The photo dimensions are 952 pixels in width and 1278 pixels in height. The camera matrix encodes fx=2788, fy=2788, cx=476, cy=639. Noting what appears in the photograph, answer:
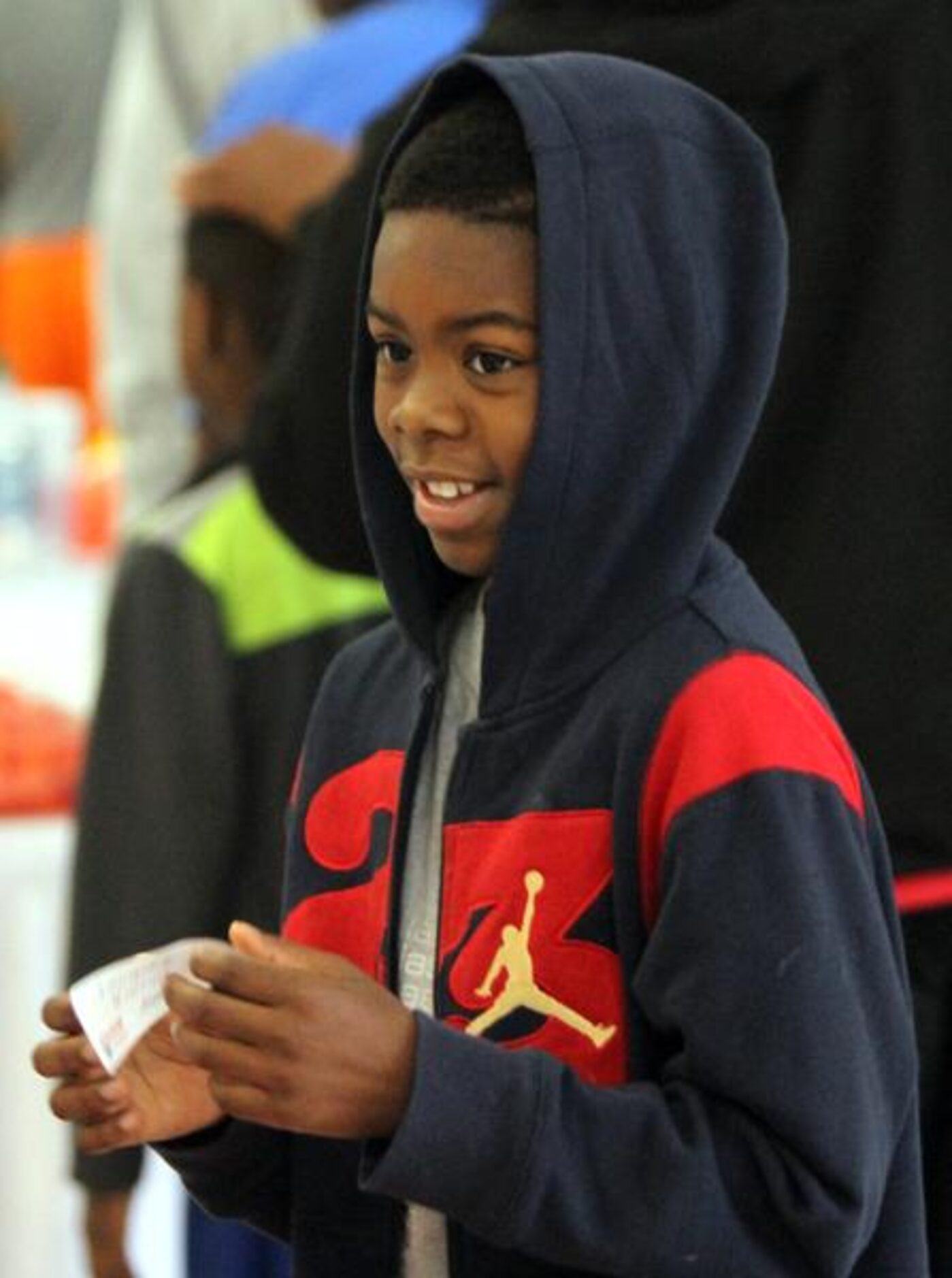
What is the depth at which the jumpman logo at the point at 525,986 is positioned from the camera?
3.54 feet

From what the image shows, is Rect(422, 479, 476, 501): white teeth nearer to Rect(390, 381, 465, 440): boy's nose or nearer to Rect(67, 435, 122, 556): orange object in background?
Rect(390, 381, 465, 440): boy's nose

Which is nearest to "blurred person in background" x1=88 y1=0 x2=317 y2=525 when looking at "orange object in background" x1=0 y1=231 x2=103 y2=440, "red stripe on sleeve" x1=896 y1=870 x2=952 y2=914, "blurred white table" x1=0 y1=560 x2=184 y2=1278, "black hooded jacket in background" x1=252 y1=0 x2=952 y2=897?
"blurred white table" x1=0 y1=560 x2=184 y2=1278

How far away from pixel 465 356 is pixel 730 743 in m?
0.18

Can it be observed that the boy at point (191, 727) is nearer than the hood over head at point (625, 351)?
No

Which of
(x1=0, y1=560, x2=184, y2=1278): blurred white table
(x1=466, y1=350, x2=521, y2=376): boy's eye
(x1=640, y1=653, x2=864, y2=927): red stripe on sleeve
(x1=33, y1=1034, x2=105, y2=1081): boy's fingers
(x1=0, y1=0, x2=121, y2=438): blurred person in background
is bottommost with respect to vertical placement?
(x1=0, y1=560, x2=184, y2=1278): blurred white table

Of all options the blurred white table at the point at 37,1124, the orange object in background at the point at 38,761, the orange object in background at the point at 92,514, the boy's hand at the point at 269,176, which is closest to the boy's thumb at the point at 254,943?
the boy's hand at the point at 269,176

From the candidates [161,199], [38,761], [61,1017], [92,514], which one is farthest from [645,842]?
[92,514]

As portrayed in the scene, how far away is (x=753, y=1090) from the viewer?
3.32ft

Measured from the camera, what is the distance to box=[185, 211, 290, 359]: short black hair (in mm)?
2322

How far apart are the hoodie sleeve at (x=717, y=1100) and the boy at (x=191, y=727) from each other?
1.00m

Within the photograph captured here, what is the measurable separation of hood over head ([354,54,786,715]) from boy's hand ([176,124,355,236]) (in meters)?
1.07

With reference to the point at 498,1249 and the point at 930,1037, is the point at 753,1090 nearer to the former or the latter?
the point at 498,1249

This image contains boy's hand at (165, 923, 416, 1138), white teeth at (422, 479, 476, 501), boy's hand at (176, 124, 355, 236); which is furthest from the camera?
boy's hand at (176, 124, 355, 236)

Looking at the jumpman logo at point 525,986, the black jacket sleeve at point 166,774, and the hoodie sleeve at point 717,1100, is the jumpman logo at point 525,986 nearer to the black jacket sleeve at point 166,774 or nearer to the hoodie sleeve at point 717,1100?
the hoodie sleeve at point 717,1100
